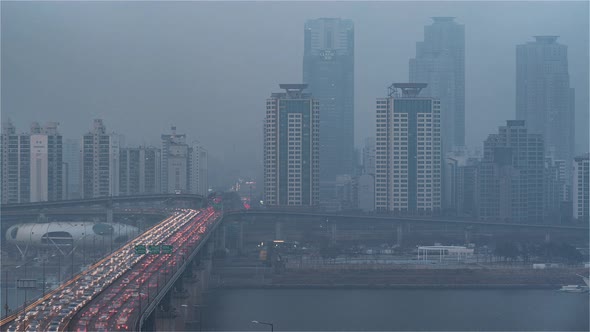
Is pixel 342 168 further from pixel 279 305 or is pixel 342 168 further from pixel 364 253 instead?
pixel 279 305

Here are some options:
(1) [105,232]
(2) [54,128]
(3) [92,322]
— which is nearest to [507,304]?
(3) [92,322]

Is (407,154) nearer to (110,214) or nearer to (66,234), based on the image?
(110,214)

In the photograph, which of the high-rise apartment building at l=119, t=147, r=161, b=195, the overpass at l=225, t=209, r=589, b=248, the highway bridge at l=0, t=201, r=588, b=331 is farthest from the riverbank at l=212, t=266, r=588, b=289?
the high-rise apartment building at l=119, t=147, r=161, b=195

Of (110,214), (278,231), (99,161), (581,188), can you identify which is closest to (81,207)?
(110,214)

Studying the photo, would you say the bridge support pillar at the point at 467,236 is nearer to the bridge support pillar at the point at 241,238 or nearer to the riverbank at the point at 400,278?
the riverbank at the point at 400,278

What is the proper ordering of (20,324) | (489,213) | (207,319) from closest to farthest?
(20,324), (207,319), (489,213)

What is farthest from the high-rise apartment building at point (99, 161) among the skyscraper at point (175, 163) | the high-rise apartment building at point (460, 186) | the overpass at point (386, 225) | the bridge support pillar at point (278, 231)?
the high-rise apartment building at point (460, 186)

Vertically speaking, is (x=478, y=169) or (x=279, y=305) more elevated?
(x=478, y=169)
